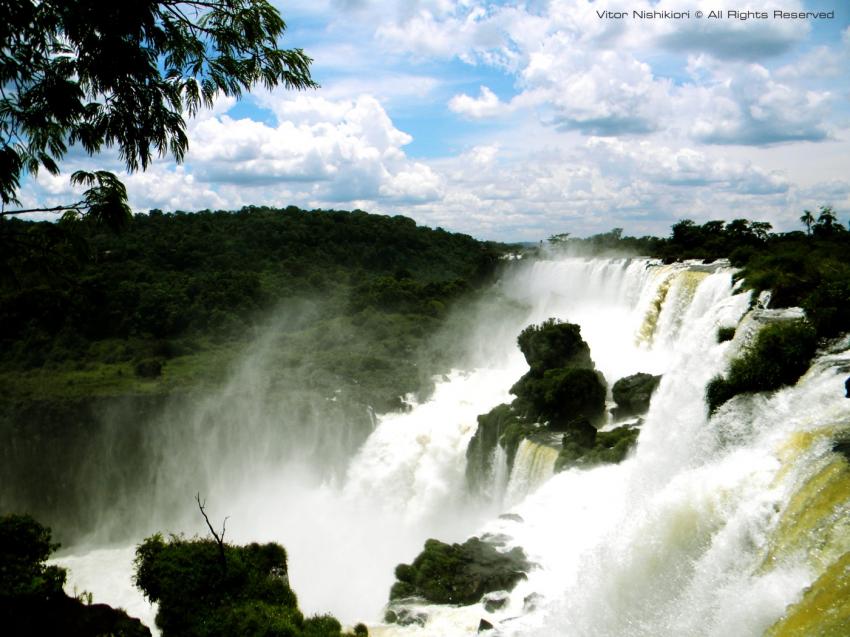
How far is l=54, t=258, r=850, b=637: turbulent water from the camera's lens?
7.35 metres

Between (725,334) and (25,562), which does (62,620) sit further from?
(725,334)

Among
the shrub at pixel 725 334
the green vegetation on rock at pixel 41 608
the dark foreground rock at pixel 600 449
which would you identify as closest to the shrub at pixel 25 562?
the green vegetation on rock at pixel 41 608

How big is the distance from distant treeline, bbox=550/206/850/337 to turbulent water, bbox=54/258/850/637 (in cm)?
92

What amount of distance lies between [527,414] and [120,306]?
1549 inches

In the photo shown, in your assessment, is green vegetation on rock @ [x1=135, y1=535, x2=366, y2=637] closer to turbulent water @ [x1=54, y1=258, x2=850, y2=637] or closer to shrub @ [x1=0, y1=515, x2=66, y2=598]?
shrub @ [x1=0, y1=515, x2=66, y2=598]

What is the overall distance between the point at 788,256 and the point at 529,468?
8.93m

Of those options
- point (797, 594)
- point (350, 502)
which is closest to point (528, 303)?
point (350, 502)

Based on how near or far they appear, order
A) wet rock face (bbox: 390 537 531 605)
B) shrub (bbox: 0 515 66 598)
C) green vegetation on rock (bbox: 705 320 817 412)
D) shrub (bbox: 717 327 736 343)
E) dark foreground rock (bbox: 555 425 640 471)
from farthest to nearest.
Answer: dark foreground rock (bbox: 555 425 640 471) < shrub (bbox: 717 327 736 343) < wet rock face (bbox: 390 537 531 605) < green vegetation on rock (bbox: 705 320 817 412) < shrub (bbox: 0 515 66 598)

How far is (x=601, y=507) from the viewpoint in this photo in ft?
44.7

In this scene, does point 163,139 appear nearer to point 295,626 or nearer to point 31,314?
point 295,626

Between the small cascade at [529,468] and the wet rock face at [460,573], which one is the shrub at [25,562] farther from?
the small cascade at [529,468]

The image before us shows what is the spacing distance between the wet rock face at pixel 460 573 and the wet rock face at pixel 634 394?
7.14 metres

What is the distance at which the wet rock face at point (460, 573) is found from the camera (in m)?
12.2

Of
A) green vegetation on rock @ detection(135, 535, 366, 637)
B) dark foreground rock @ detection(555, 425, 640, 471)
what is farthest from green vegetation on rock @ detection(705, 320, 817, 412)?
green vegetation on rock @ detection(135, 535, 366, 637)
